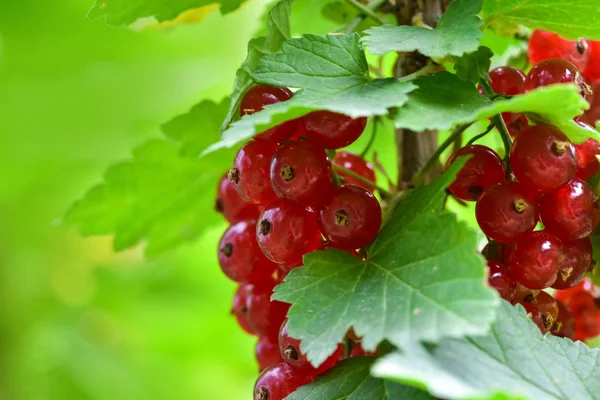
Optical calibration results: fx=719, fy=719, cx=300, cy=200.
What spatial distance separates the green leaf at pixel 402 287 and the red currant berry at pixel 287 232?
4cm

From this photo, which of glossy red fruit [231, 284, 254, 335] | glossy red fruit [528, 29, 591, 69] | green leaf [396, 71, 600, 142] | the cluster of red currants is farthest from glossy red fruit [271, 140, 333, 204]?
glossy red fruit [528, 29, 591, 69]

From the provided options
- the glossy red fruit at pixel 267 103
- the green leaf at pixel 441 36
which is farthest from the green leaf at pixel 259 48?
the green leaf at pixel 441 36

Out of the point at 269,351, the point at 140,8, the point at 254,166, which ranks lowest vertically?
the point at 269,351

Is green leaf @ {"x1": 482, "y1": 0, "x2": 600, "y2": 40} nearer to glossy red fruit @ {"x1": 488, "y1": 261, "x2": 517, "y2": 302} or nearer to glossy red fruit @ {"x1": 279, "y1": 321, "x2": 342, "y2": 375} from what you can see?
glossy red fruit @ {"x1": 488, "y1": 261, "x2": 517, "y2": 302}

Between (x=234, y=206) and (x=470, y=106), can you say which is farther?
(x=234, y=206)

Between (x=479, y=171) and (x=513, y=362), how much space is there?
19 cm

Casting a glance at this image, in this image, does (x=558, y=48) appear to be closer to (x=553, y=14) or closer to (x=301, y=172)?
(x=553, y=14)

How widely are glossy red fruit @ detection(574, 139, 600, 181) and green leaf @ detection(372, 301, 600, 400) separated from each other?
0.59ft

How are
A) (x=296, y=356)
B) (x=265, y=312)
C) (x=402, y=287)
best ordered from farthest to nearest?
1. (x=265, y=312)
2. (x=296, y=356)
3. (x=402, y=287)

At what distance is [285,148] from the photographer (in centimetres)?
68

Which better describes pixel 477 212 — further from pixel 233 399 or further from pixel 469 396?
pixel 233 399

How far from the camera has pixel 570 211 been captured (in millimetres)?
675

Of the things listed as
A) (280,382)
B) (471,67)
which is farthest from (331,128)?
(280,382)

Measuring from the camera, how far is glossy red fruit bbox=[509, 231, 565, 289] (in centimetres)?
67
